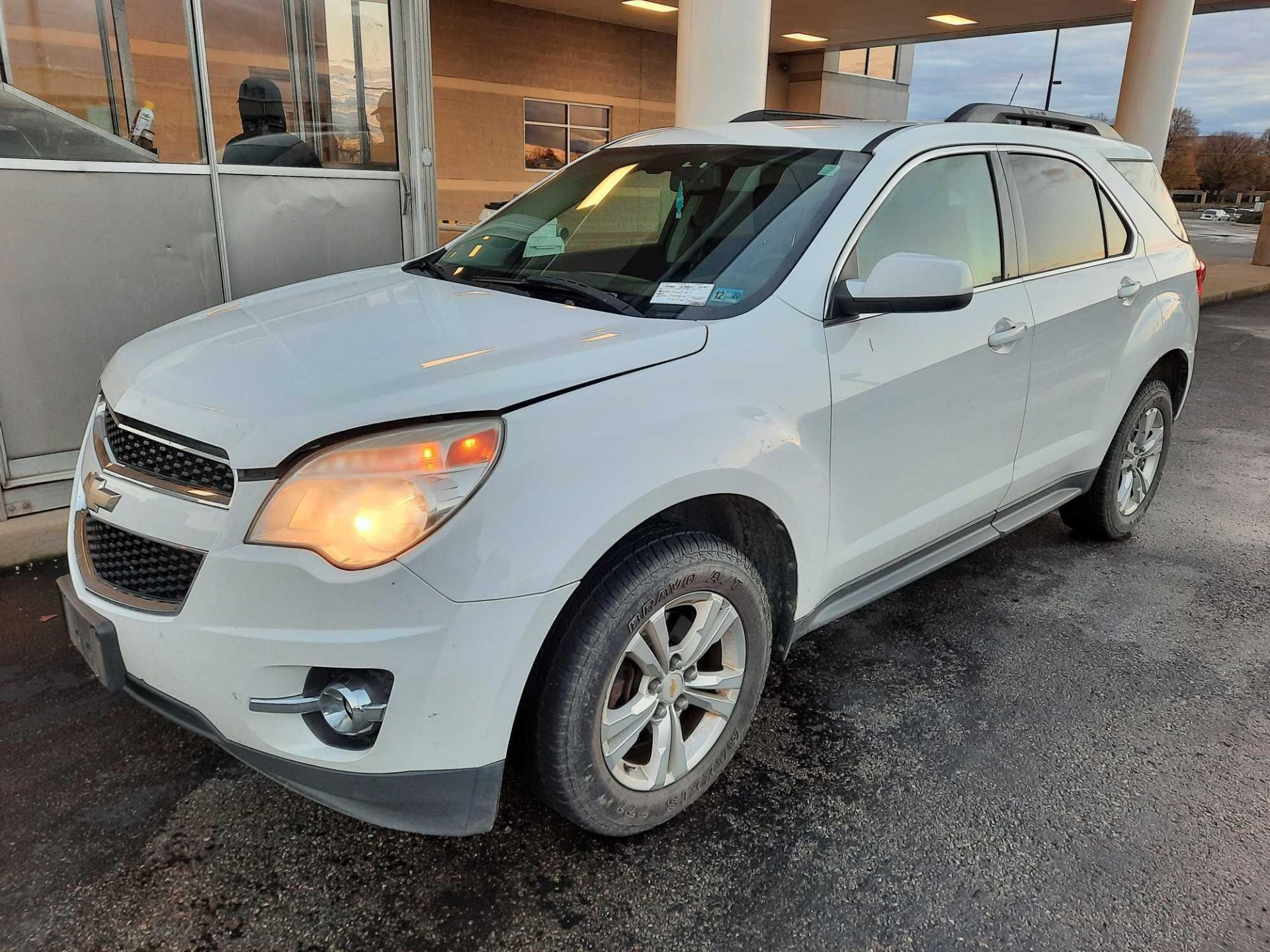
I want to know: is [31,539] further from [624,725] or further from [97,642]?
[624,725]

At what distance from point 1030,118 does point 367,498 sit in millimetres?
3521

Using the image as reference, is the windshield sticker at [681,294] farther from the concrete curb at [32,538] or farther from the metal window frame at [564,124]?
the metal window frame at [564,124]

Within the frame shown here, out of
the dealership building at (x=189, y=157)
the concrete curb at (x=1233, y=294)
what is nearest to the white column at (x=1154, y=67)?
the concrete curb at (x=1233, y=294)

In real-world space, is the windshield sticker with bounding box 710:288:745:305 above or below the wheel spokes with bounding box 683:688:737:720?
above

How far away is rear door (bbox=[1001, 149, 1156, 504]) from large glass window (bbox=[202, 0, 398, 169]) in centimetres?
368

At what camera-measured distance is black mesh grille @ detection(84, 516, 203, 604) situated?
195 cm

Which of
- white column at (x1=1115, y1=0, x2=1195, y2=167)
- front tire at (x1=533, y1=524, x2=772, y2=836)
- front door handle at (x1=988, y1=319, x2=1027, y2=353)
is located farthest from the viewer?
white column at (x1=1115, y1=0, x2=1195, y2=167)

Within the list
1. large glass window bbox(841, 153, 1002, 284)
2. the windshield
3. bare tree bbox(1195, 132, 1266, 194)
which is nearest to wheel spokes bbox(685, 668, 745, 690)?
the windshield

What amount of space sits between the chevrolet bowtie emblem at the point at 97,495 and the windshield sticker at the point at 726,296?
62.6 inches

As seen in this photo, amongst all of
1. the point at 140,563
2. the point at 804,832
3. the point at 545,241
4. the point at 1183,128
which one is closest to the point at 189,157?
the point at 545,241

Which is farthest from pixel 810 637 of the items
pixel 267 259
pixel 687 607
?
pixel 267 259

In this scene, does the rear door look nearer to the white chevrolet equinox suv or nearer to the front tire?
the white chevrolet equinox suv

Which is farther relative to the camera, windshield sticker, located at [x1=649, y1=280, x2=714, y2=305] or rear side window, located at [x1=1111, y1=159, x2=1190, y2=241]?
rear side window, located at [x1=1111, y1=159, x2=1190, y2=241]

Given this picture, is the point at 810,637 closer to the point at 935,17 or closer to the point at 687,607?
the point at 687,607
